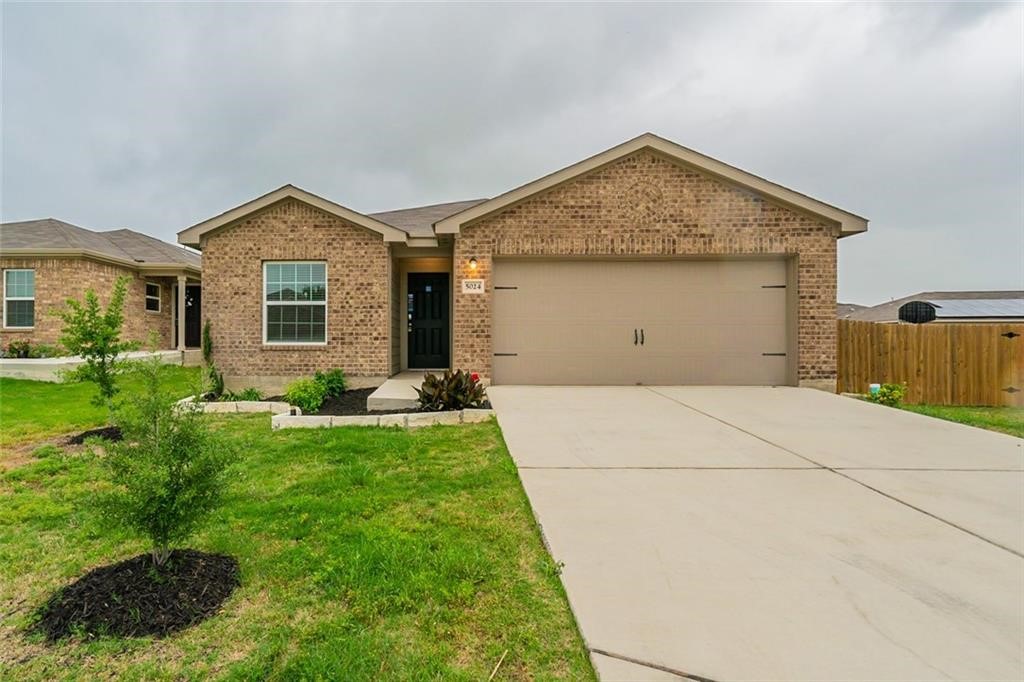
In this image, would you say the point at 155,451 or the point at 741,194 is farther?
the point at 741,194

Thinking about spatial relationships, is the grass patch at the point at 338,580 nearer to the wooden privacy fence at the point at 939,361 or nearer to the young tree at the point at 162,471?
the young tree at the point at 162,471

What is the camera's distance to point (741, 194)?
878 cm

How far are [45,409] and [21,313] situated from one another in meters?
8.03

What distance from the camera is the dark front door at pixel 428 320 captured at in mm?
11156

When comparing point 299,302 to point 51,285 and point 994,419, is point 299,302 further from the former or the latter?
point 994,419

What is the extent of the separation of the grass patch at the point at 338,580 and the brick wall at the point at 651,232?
5.41 m

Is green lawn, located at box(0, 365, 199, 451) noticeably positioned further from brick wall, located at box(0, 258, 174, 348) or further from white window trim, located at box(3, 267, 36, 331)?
white window trim, located at box(3, 267, 36, 331)

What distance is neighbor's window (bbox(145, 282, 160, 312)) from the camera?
49.3 feet

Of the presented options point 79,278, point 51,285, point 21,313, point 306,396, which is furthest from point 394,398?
point 21,313

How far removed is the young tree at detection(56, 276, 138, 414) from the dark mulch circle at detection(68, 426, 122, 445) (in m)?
0.38

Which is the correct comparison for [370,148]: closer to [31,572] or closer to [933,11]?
[933,11]

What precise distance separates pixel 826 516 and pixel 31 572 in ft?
15.4

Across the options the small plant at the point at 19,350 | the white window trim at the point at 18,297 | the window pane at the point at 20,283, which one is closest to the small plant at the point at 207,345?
the small plant at the point at 19,350

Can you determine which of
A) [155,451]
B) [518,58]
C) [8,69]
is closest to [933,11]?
[518,58]
